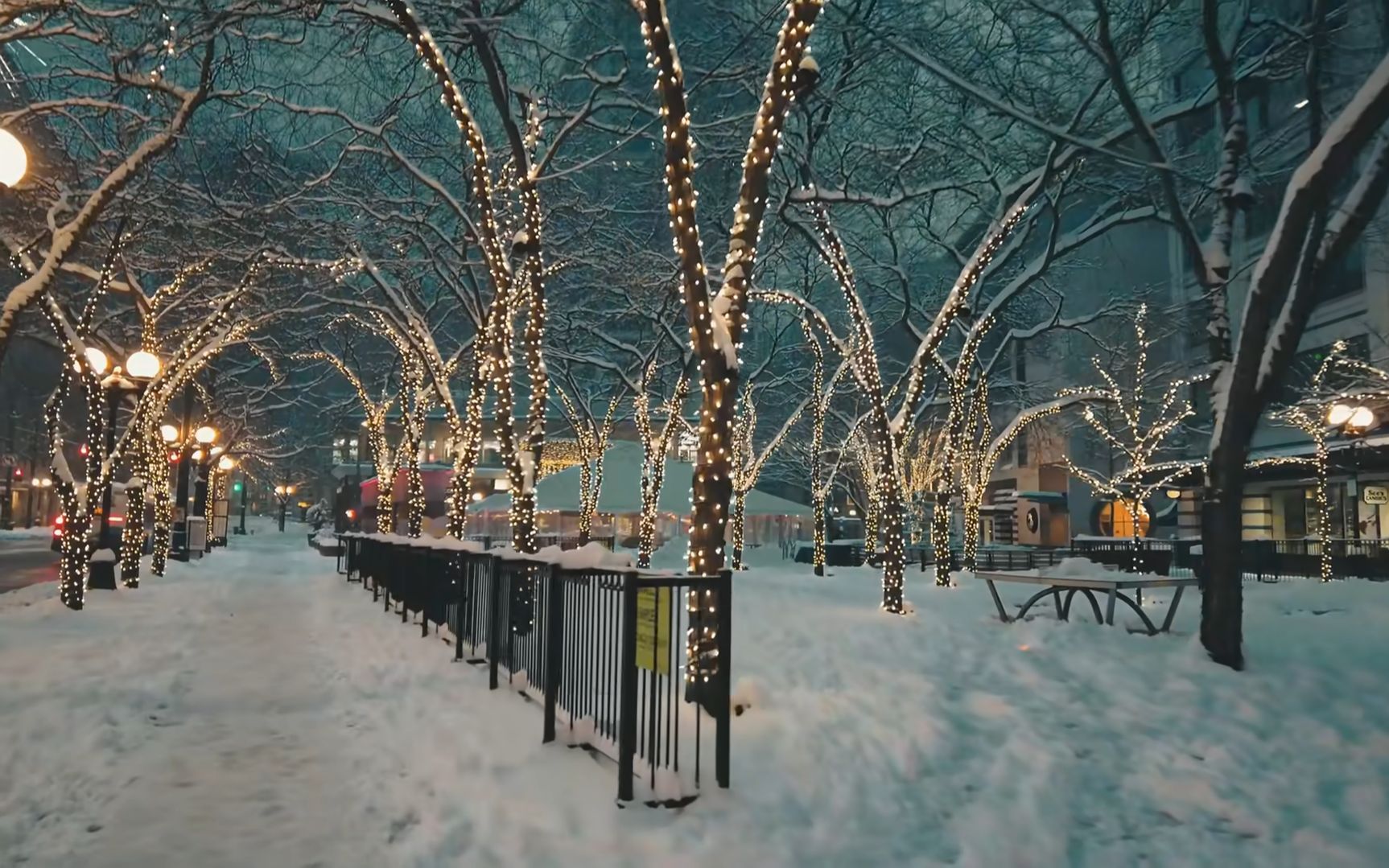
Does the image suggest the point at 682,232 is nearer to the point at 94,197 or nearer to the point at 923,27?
the point at 923,27

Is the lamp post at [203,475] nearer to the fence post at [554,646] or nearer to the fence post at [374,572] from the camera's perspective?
the fence post at [374,572]

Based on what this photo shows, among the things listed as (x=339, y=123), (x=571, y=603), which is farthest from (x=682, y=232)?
(x=339, y=123)

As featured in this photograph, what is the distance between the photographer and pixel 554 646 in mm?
7215

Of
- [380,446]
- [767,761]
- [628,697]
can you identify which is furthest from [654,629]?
[380,446]

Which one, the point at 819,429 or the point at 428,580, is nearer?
the point at 428,580

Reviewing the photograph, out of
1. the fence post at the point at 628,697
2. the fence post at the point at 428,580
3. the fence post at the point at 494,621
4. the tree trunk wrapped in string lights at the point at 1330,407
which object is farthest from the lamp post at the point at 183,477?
the tree trunk wrapped in string lights at the point at 1330,407

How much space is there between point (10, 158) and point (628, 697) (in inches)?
241

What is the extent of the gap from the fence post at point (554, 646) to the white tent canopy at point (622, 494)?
29.4 metres

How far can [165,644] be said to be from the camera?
1227 centimetres

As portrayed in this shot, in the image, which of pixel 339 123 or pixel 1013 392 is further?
pixel 1013 392

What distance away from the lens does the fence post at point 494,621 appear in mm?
9336

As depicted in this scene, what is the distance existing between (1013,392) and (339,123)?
25332 mm

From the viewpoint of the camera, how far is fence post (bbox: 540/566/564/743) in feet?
23.5

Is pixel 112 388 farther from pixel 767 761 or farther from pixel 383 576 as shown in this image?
pixel 767 761
